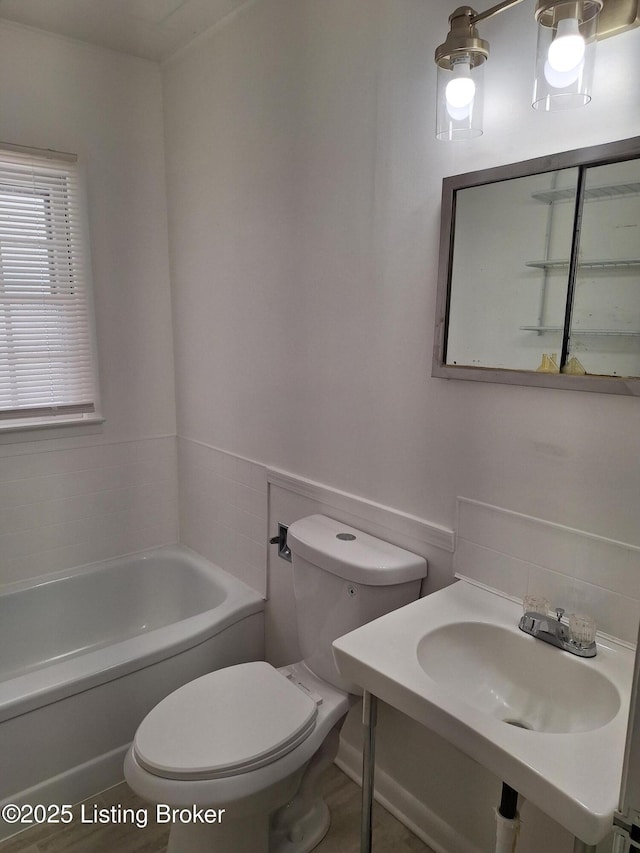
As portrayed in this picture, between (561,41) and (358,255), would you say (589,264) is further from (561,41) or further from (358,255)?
(358,255)

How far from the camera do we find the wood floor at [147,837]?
171cm

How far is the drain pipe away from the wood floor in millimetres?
674

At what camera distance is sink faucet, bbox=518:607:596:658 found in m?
1.22

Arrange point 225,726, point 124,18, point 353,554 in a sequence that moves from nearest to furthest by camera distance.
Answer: point 225,726 < point 353,554 < point 124,18

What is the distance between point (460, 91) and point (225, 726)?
1.62 m

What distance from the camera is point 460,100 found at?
1.27 metres

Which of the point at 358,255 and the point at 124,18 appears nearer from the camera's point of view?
the point at 358,255

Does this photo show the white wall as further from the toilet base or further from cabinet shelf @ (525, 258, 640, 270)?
the toilet base

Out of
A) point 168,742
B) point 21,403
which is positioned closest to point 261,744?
point 168,742

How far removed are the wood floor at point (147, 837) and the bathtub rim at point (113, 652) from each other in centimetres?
39

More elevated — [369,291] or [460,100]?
[460,100]

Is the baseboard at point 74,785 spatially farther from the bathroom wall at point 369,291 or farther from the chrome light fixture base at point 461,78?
the chrome light fixture base at point 461,78

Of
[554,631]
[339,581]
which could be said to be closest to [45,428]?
[339,581]

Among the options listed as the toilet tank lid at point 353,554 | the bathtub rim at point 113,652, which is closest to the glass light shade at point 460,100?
the toilet tank lid at point 353,554
